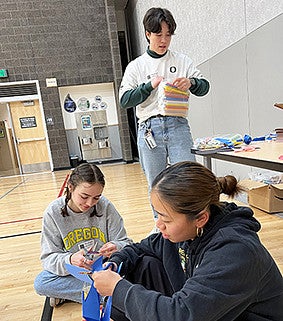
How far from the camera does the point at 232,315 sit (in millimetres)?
683

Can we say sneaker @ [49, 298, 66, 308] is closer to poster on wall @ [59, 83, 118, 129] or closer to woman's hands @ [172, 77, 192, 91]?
woman's hands @ [172, 77, 192, 91]

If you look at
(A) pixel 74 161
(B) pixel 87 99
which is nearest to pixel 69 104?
(B) pixel 87 99

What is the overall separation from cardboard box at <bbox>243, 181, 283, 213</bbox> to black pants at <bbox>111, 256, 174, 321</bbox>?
150 centimetres

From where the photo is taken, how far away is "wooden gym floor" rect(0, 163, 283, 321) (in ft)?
4.69

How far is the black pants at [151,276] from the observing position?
94 centimetres

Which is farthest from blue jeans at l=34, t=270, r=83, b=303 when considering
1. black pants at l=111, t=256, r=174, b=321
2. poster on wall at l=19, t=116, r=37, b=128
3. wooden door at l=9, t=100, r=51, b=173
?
poster on wall at l=19, t=116, r=37, b=128

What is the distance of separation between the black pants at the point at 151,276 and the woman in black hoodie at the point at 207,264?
0.13m

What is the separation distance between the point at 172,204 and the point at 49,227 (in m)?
0.79

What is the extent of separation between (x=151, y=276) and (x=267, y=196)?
156 cm

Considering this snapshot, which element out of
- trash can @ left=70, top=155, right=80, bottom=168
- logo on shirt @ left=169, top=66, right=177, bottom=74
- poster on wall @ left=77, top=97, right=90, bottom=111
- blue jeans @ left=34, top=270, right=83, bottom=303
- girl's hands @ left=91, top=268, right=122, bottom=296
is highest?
poster on wall @ left=77, top=97, right=90, bottom=111

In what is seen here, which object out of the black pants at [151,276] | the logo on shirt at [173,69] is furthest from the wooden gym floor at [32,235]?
the logo on shirt at [173,69]

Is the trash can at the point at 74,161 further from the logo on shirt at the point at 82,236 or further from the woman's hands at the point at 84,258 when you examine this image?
the woman's hands at the point at 84,258

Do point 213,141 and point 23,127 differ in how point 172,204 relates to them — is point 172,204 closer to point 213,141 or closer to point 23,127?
point 213,141

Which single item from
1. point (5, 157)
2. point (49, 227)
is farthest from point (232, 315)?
point (5, 157)
